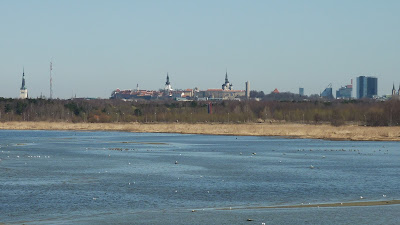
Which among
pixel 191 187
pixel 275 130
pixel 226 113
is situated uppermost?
pixel 226 113

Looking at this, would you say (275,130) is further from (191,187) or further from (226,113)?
(191,187)

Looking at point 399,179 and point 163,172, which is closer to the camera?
point 399,179

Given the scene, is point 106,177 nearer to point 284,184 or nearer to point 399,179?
point 284,184

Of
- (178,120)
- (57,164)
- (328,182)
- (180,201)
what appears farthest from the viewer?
(178,120)

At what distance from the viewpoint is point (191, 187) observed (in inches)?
1248

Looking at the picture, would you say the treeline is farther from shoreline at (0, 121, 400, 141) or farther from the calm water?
the calm water

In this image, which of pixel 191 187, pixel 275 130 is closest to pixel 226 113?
pixel 275 130

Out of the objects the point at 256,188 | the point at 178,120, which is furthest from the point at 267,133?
the point at 256,188

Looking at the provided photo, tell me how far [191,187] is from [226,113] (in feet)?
381

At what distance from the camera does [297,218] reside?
912 inches

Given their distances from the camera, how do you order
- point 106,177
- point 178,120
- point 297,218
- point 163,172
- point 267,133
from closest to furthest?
point 297,218 → point 106,177 → point 163,172 → point 267,133 → point 178,120

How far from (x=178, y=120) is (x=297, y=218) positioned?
11686 cm

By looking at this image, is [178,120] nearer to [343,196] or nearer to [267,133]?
[267,133]

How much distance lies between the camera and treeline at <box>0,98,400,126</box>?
4281 inches
